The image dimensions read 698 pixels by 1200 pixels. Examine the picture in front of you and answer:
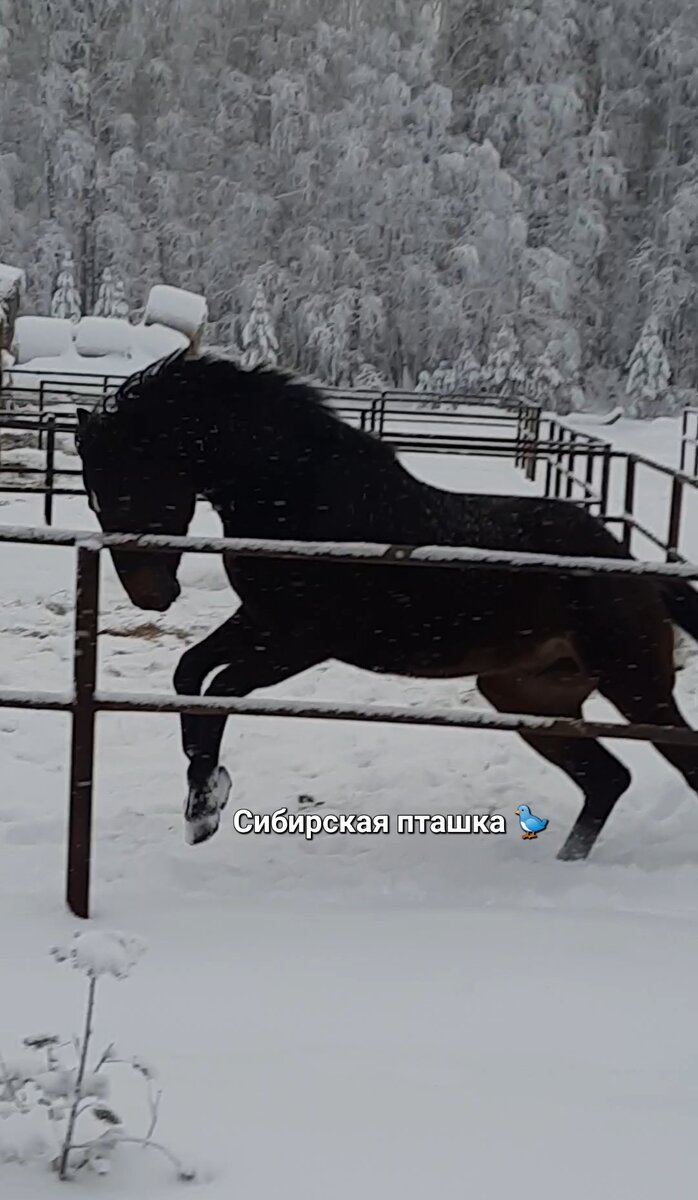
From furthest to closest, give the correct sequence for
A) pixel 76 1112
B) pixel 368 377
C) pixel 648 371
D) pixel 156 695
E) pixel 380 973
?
pixel 368 377, pixel 648 371, pixel 156 695, pixel 380 973, pixel 76 1112

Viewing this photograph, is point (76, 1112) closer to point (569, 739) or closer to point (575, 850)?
point (575, 850)

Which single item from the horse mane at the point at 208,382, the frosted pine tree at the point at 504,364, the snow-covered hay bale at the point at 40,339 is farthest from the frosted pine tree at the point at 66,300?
the horse mane at the point at 208,382

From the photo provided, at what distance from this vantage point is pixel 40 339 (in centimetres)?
2334

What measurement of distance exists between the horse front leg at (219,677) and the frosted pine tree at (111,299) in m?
31.0

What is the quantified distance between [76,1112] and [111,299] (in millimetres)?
33556

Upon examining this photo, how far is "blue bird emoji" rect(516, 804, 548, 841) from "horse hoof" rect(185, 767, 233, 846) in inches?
40.8

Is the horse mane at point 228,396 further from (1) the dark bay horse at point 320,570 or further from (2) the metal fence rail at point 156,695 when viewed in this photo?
(2) the metal fence rail at point 156,695

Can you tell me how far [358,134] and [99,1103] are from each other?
33.1m

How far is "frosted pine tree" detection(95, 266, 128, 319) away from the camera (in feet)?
110

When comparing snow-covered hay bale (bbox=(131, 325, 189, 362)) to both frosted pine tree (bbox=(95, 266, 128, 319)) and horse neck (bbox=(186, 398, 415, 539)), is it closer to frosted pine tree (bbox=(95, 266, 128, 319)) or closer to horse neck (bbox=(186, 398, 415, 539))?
frosted pine tree (bbox=(95, 266, 128, 319))

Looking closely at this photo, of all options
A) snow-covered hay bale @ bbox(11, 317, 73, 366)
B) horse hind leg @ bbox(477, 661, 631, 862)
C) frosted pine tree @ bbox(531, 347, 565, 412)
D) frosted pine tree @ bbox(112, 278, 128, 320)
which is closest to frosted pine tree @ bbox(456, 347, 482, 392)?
frosted pine tree @ bbox(531, 347, 565, 412)

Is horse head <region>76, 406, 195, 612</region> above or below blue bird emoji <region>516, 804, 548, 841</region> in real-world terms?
above

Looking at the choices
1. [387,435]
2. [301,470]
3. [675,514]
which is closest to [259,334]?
[387,435]

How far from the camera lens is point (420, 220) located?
3266 cm
